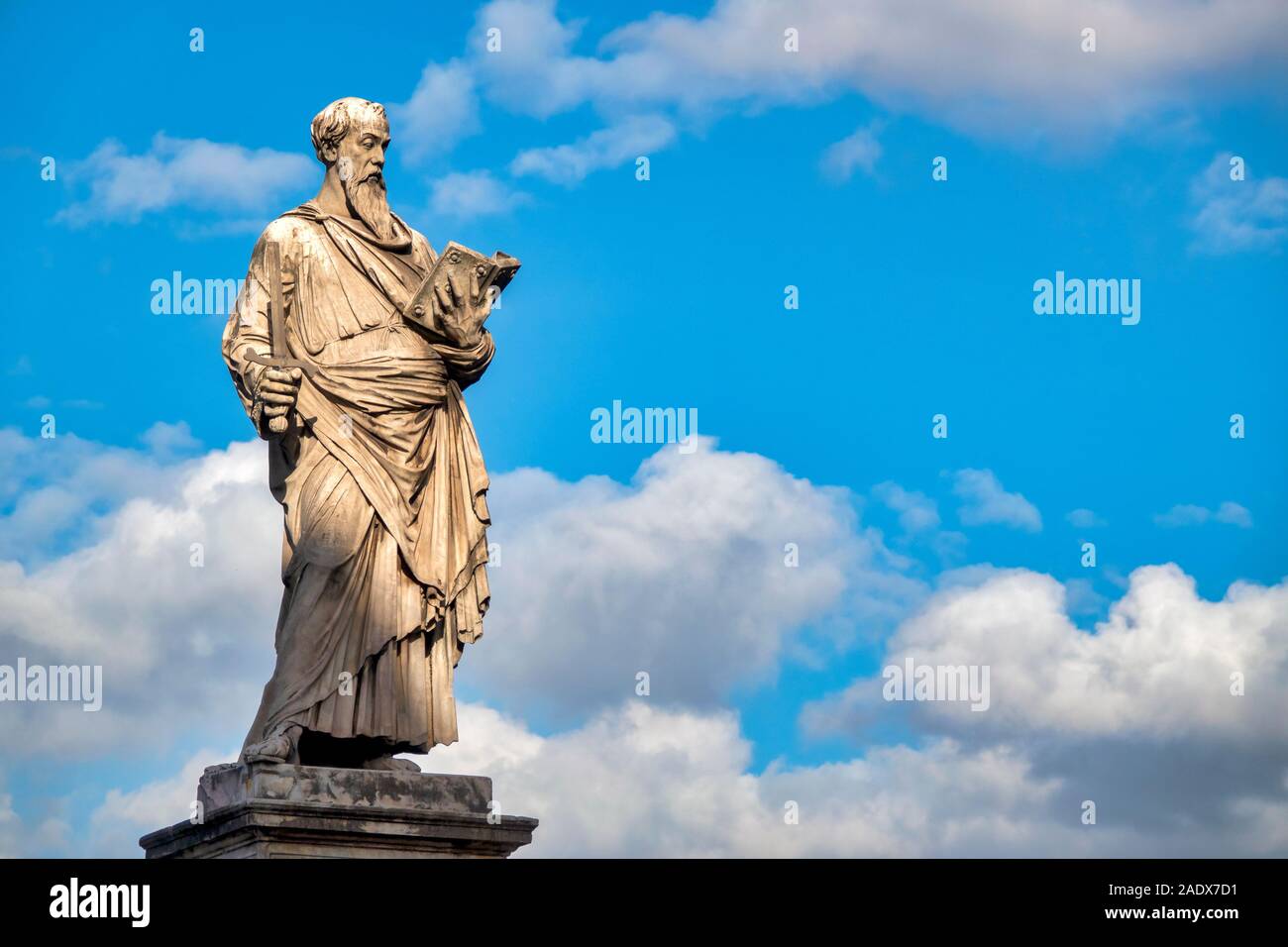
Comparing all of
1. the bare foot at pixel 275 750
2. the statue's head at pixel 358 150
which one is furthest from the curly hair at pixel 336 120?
the bare foot at pixel 275 750

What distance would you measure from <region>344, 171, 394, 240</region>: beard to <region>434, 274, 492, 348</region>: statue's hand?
83cm

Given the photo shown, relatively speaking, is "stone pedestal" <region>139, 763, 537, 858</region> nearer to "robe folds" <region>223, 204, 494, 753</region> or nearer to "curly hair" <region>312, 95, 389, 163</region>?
"robe folds" <region>223, 204, 494, 753</region>

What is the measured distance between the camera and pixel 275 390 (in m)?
15.2

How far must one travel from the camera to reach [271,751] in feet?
47.4

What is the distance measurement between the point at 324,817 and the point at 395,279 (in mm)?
4306

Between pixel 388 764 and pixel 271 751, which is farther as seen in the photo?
pixel 388 764

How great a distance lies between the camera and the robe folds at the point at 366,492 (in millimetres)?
15164

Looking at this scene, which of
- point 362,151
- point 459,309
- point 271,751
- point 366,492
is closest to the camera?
point 271,751

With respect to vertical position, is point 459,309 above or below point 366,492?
above

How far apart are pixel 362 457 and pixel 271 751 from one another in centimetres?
234

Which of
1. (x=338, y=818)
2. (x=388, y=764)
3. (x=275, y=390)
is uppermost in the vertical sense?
(x=275, y=390)

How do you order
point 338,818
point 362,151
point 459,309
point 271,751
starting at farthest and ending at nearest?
1. point 362,151
2. point 459,309
3. point 271,751
4. point 338,818

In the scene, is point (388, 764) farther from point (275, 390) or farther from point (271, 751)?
point (275, 390)

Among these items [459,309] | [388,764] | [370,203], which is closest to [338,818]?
[388,764]
